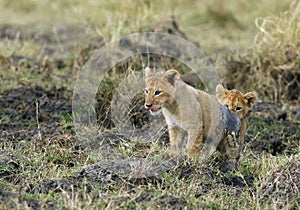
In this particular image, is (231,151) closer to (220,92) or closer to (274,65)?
(220,92)

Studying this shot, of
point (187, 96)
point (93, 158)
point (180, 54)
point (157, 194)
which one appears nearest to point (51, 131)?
point (93, 158)

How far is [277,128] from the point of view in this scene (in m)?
7.41

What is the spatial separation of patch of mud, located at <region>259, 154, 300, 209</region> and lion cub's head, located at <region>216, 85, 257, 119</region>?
0.98m

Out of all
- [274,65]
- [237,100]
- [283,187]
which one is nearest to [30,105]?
[237,100]

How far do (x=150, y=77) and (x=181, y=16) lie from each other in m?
6.71

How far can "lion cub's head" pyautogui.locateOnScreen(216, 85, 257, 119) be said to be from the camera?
6.26 meters

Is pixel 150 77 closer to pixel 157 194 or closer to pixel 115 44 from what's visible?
pixel 157 194

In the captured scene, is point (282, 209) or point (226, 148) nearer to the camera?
point (282, 209)

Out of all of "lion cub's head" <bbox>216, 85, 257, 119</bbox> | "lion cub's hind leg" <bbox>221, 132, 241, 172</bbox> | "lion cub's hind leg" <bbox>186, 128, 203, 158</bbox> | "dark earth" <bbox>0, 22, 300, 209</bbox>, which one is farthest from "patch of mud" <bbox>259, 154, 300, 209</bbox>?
"lion cub's head" <bbox>216, 85, 257, 119</bbox>

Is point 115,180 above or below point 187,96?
below

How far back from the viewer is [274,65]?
8.62 m

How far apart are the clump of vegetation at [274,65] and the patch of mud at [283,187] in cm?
326

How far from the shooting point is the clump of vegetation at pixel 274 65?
8.58 metres

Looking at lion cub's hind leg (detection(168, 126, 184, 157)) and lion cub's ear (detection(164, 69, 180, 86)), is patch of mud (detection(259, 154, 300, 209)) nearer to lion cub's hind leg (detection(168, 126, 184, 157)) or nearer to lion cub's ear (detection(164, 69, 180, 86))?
lion cub's hind leg (detection(168, 126, 184, 157))
